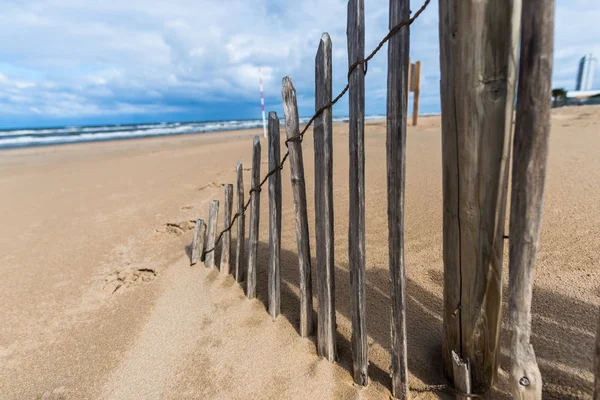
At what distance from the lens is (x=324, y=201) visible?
6.61ft

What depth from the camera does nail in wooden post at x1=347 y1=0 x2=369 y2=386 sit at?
5.28ft

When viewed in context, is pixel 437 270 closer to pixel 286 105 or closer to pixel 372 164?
pixel 286 105

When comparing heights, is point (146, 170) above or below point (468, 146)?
below

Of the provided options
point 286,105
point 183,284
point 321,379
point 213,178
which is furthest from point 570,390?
point 213,178

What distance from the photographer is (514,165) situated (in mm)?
1290

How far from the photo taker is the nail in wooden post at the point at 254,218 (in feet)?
8.80

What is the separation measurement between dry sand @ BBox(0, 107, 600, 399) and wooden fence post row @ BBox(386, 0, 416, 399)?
27cm

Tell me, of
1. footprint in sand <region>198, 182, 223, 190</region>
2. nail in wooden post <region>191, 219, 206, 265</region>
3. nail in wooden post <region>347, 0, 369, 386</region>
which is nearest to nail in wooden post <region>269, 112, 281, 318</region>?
nail in wooden post <region>347, 0, 369, 386</region>

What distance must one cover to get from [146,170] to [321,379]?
9367mm

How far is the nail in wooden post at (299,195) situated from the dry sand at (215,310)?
254 millimetres

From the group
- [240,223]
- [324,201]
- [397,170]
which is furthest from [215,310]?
[397,170]

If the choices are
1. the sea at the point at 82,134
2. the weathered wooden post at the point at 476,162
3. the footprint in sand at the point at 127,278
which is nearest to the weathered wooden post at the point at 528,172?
the weathered wooden post at the point at 476,162

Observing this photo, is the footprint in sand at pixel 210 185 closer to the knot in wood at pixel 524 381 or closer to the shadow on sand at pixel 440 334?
the shadow on sand at pixel 440 334

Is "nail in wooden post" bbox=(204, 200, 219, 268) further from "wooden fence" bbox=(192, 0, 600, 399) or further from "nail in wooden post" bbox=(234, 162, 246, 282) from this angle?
"wooden fence" bbox=(192, 0, 600, 399)
